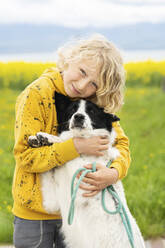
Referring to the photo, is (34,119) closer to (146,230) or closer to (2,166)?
(146,230)

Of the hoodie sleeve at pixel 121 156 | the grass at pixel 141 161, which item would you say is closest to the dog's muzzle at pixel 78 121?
the hoodie sleeve at pixel 121 156

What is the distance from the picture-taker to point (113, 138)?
2.37 meters

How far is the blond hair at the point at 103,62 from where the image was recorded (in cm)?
216

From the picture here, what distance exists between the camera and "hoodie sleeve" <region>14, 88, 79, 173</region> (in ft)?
6.61

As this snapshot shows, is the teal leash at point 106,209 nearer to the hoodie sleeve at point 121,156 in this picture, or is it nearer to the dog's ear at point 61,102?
the hoodie sleeve at point 121,156

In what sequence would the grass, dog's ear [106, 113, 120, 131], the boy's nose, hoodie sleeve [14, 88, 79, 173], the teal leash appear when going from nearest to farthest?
the teal leash
hoodie sleeve [14, 88, 79, 173]
the boy's nose
dog's ear [106, 113, 120, 131]
the grass

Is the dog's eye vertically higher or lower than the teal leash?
higher

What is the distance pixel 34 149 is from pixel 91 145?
0.36 metres

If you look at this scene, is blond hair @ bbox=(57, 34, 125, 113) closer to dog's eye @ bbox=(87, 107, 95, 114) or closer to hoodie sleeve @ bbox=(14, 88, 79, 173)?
dog's eye @ bbox=(87, 107, 95, 114)

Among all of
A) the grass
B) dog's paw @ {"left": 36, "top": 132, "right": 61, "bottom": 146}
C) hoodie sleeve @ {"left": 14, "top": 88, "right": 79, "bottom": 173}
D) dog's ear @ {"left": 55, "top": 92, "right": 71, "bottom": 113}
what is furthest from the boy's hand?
the grass

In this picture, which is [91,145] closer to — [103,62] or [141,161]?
[103,62]

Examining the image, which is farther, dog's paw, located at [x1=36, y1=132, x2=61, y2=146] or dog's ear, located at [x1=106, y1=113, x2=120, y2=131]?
dog's ear, located at [x1=106, y1=113, x2=120, y2=131]

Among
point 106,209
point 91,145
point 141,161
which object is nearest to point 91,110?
point 91,145

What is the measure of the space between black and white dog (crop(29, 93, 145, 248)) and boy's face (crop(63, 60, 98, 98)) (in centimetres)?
8
